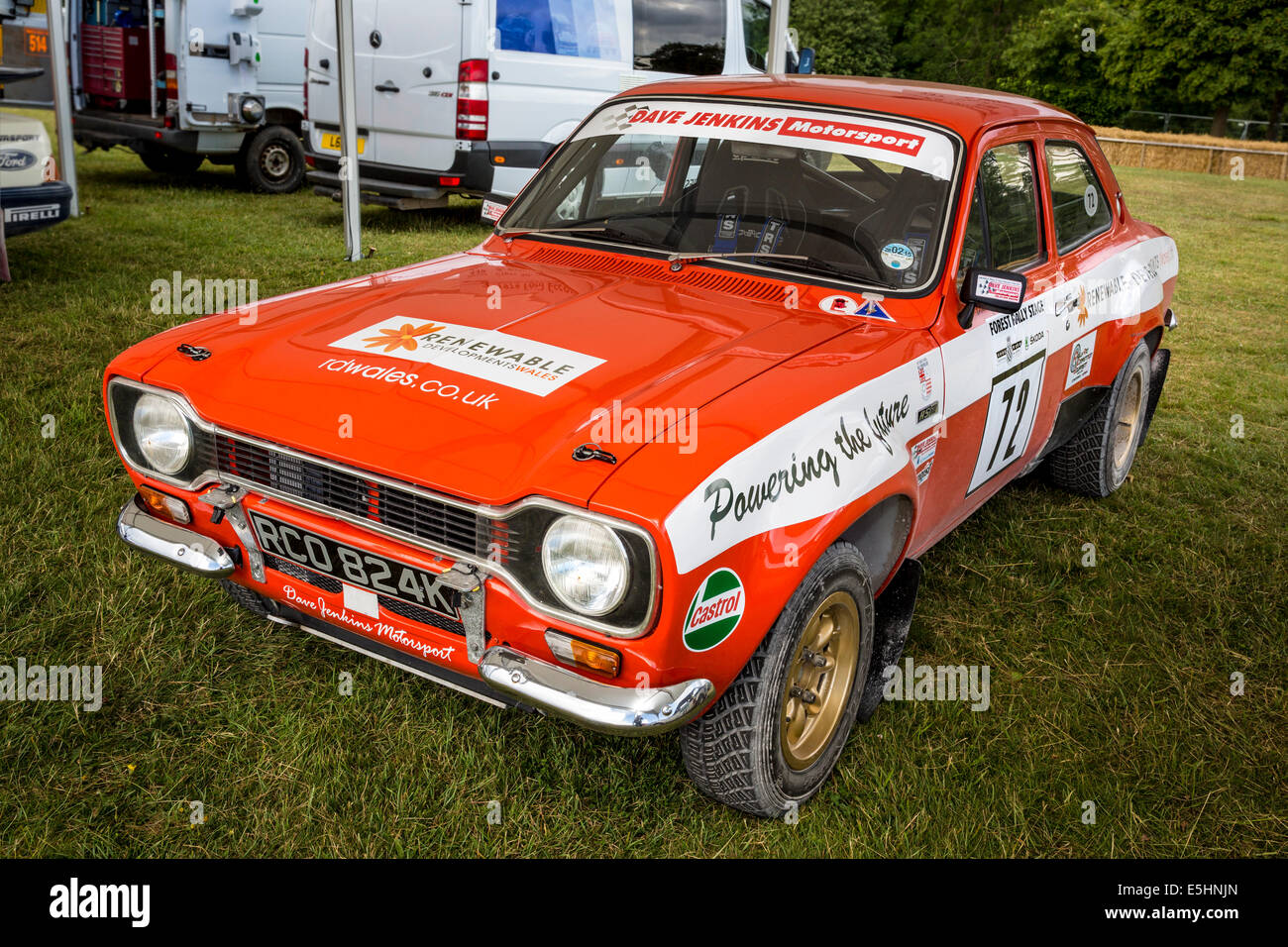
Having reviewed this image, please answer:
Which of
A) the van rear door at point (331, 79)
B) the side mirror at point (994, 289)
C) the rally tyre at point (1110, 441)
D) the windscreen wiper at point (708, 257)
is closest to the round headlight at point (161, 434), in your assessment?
the windscreen wiper at point (708, 257)

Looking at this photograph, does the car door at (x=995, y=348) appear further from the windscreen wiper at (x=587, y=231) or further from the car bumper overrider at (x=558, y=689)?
the car bumper overrider at (x=558, y=689)

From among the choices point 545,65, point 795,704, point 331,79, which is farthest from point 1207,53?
point 795,704

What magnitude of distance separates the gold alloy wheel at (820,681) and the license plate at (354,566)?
0.90 m

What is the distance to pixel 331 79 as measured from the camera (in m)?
9.52

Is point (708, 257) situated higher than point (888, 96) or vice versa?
point (888, 96)

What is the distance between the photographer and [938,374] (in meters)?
2.95

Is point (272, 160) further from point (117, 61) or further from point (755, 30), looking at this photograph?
point (755, 30)

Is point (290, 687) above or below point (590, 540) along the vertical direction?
below

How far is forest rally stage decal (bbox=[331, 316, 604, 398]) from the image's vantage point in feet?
8.24

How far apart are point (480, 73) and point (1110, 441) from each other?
20.9 ft

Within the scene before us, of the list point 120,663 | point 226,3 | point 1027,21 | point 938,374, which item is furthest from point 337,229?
point 1027,21

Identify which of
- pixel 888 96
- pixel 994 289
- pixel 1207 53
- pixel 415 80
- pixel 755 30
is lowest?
pixel 994 289
